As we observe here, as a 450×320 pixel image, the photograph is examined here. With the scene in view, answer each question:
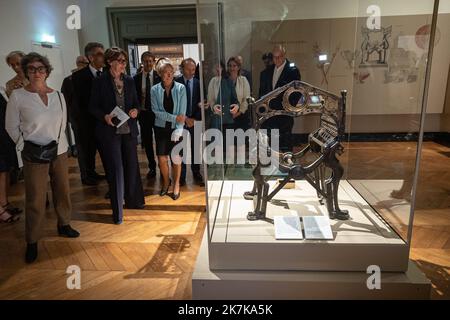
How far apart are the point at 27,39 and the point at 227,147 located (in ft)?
13.0

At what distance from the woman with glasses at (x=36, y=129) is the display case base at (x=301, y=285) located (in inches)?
52.5

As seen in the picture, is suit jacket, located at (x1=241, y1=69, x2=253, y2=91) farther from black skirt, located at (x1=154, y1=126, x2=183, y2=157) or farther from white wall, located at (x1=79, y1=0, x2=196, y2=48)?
white wall, located at (x1=79, y1=0, x2=196, y2=48)

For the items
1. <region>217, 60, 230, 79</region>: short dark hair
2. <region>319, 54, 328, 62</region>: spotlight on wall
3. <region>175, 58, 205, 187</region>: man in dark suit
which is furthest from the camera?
<region>175, 58, 205, 187</region>: man in dark suit

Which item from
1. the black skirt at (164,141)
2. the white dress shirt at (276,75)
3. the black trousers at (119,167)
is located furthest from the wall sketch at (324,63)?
the black trousers at (119,167)

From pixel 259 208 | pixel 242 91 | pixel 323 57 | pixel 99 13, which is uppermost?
pixel 99 13

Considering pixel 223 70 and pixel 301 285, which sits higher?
pixel 223 70

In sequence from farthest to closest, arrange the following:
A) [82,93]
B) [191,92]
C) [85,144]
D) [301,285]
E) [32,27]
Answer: [32,27]
[85,144]
[82,93]
[191,92]
[301,285]

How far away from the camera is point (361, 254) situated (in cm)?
195

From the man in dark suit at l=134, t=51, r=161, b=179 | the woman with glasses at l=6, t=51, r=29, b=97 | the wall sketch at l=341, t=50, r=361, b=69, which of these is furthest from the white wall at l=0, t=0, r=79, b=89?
the wall sketch at l=341, t=50, r=361, b=69

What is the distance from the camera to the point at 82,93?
3873 mm

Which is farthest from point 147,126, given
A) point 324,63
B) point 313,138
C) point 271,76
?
point 313,138

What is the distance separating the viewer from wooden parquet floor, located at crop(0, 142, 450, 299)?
86.7 inches

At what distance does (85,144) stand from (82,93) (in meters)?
0.66

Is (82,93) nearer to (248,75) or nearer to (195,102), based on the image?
(195,102)
